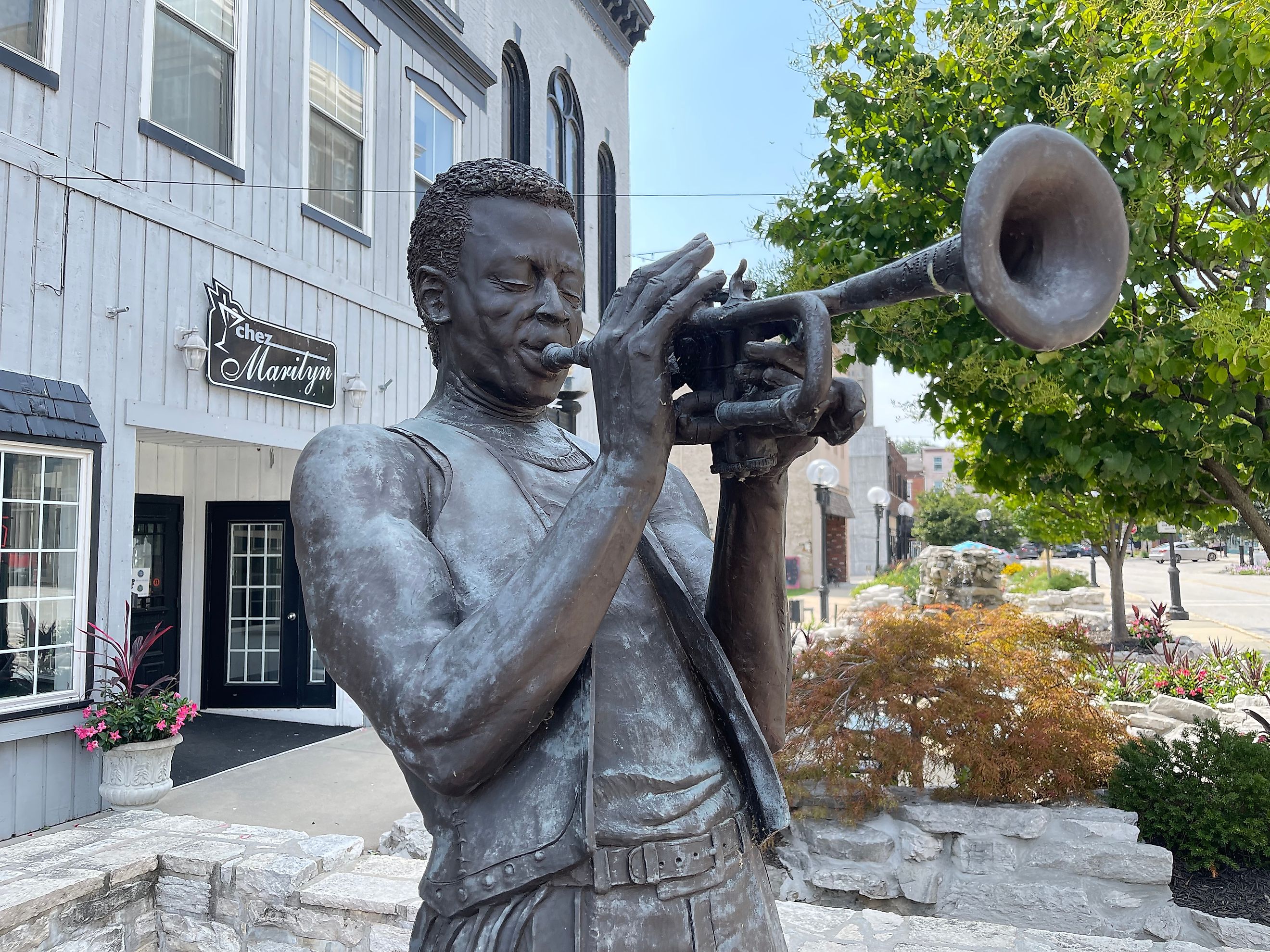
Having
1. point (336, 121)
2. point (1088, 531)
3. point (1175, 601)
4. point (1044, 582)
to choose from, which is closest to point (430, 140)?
point (336, 121)

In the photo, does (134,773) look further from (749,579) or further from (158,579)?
(749,579)

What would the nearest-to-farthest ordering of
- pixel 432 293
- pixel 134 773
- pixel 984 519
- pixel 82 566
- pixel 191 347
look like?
pixel 432 293 < pixel 134 773 < pixel 82 566 < pixel 191 347 < pixel 984 519

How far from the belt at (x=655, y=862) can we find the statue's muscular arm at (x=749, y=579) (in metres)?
0.33

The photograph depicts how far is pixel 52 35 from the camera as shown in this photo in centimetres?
571

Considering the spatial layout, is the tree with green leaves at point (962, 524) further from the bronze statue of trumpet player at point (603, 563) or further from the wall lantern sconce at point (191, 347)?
the bronze statue of trumpet player at point (603, 563)

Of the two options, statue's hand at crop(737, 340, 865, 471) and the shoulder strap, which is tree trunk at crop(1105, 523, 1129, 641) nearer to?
the shoulder strap

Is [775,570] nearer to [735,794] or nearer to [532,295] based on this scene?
[735,794]

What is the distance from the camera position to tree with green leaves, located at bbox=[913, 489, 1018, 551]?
37.9 metres

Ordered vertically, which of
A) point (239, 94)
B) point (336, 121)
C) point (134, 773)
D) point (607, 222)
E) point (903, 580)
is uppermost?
point (607, 222)

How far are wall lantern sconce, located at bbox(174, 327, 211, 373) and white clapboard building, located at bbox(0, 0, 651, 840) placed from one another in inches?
0.8

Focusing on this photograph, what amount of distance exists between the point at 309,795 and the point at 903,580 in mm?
20150

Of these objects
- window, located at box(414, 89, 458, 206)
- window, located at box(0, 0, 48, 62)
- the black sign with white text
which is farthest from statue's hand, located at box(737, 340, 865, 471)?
window, located at box(414, 89, 458, 206)

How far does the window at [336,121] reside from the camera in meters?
8.17

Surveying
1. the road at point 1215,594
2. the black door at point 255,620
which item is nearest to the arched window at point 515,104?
Answer: the black door at point 255,620
